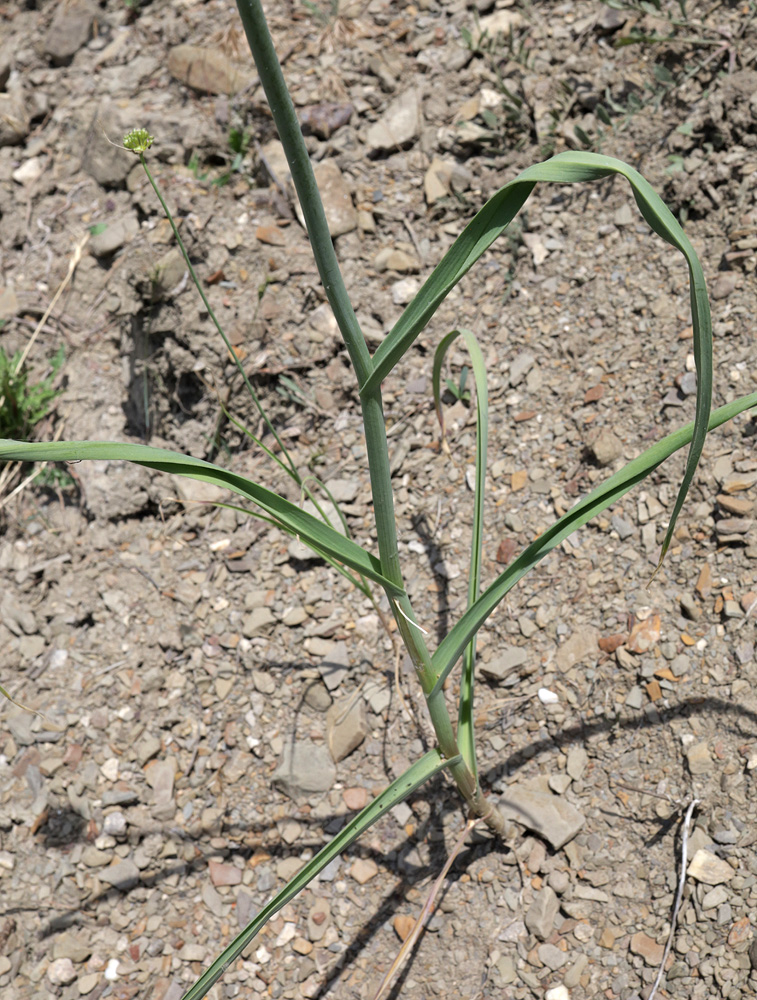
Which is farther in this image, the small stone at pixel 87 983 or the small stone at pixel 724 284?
the small stone at pixel 724 284

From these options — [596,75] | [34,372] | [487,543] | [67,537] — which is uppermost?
[596,75]

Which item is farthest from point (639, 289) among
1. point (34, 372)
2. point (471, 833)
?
point (34, 372)

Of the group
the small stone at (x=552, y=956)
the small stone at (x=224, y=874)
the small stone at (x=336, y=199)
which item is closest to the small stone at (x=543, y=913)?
the small stone at (x=552, y=956)

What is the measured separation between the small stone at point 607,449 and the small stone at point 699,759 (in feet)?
1.86

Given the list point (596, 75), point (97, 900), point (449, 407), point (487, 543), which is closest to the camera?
point (97, 900)

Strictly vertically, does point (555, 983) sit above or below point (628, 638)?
below

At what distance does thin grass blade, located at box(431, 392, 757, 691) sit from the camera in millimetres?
845

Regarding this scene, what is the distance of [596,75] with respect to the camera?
1.92 meters

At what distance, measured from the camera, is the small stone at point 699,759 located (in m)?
1.22

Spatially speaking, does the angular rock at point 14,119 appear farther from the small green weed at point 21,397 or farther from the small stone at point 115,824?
the small stone at point 115,824

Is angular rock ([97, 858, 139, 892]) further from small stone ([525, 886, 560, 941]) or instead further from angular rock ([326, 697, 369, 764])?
small stone ([525, 886, 560, 941])

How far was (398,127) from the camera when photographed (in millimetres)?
2098

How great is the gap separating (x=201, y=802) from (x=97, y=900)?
0.85 feet

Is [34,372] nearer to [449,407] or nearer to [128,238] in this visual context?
[128,238]
